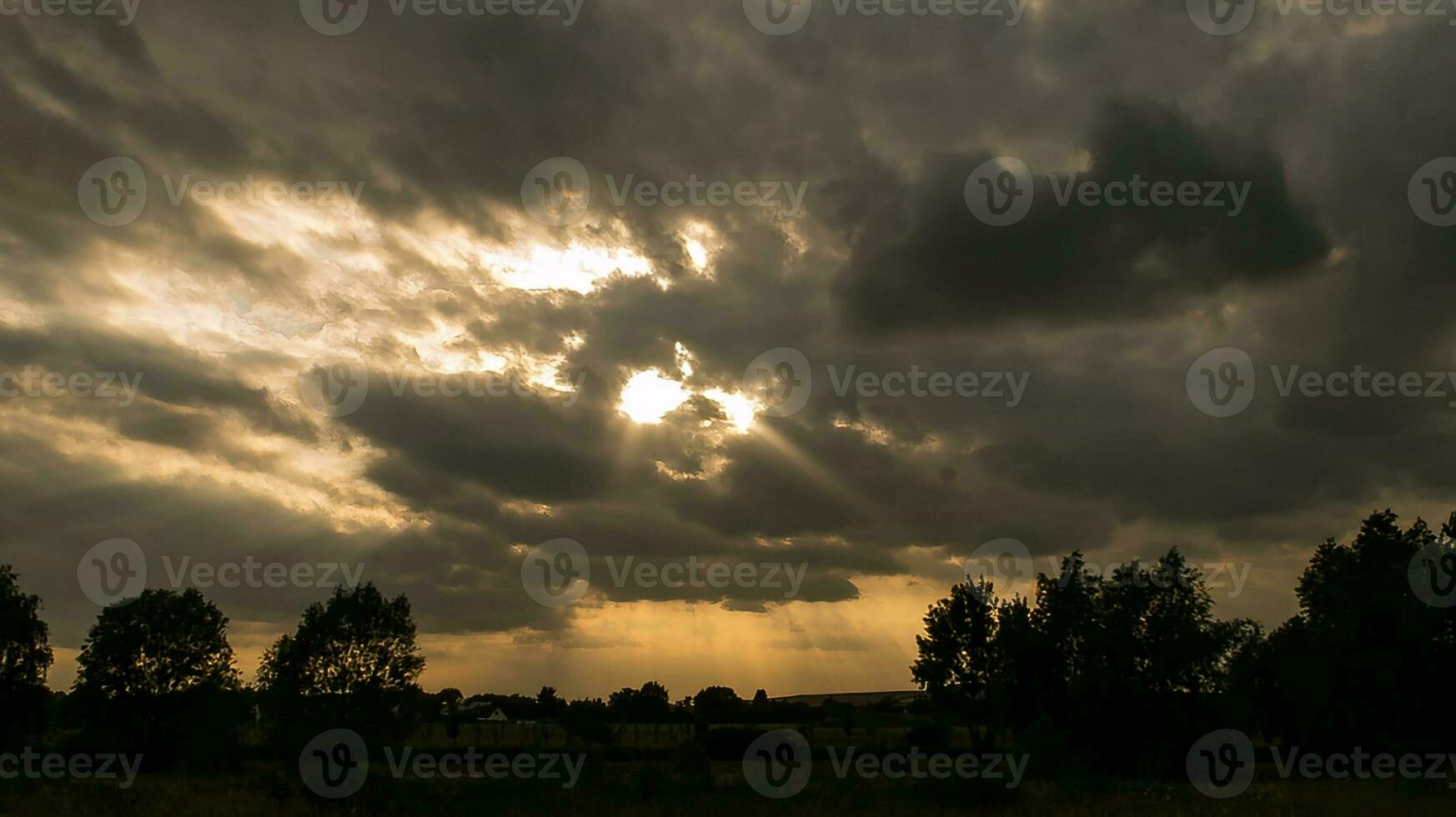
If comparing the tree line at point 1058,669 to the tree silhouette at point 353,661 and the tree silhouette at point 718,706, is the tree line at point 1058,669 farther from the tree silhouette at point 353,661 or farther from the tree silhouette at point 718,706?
the tree silhouette at point 718,706

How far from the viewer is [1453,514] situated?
70.0 metres

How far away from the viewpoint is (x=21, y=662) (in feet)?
223

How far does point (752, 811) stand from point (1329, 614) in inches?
1766

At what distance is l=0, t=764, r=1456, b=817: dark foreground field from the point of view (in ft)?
127

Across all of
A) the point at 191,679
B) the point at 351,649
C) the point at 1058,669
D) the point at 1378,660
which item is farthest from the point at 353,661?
the point at 1378,660

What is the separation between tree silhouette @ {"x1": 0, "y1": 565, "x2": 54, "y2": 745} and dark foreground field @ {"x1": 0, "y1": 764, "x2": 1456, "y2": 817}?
23.4 metres

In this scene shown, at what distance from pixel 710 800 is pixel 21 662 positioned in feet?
172

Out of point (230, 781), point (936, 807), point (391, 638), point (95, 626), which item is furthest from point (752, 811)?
point (95, 626)

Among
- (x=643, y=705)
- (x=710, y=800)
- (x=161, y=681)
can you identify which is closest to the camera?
(x=710, y=800)

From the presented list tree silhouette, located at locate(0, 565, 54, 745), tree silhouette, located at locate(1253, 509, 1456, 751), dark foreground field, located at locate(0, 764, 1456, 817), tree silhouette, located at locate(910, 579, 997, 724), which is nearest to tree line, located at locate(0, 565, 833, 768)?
tree silhouette, located at locate(0, 565, 54, 745)

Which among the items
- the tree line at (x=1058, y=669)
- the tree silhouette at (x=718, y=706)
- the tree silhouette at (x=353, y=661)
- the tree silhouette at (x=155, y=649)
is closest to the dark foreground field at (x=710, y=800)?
the tree line at (x=1058, y=669)

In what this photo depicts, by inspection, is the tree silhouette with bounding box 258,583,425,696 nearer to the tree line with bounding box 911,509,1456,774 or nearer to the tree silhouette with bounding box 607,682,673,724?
the tree line with bounding box 911,509,1456,774

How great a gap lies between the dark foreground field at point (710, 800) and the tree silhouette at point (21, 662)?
23.4m

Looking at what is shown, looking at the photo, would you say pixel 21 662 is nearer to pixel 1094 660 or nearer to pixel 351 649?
pixel 351 649
